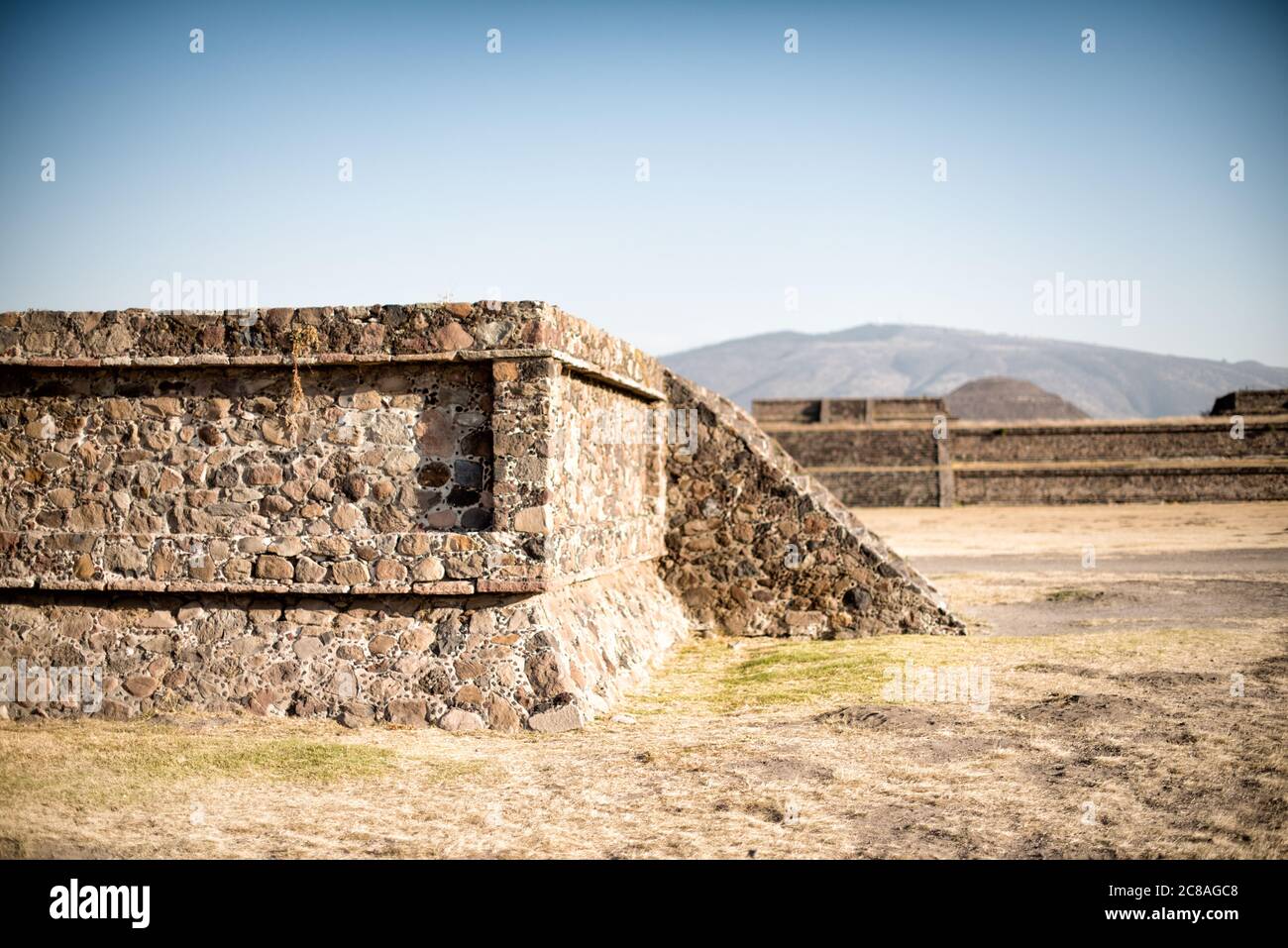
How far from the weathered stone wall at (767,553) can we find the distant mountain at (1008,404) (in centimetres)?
5735

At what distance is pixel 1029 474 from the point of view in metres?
39.1

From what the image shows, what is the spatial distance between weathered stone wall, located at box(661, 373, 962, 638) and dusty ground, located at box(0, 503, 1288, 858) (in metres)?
0.80

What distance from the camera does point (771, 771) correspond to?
6480 millimetres

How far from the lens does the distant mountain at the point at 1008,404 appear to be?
A: 70438 millimetres

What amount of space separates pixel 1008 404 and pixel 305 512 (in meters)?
72.5

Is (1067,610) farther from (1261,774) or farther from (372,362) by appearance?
(372,362)
